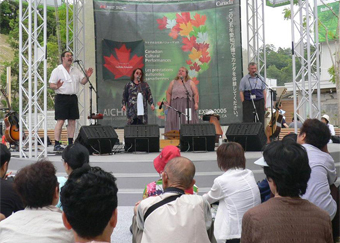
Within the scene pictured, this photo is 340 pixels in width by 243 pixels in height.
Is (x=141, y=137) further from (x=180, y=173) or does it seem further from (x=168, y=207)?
(x=168, y=207)

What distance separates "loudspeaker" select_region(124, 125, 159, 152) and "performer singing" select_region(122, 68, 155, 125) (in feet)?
2.06

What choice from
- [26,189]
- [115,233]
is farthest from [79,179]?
[115,233]

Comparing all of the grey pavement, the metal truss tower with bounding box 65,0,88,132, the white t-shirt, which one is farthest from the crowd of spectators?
the metal truss tower with bounding box 65,0,88,132

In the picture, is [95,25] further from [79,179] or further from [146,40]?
[79,179]

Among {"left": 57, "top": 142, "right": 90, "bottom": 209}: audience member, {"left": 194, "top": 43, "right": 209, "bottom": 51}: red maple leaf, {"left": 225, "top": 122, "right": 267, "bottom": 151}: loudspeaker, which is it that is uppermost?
{"left": 194, "top": 43, "right": 209, "bottom": 51}: red maple leaf

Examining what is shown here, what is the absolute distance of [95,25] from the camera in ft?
35.6

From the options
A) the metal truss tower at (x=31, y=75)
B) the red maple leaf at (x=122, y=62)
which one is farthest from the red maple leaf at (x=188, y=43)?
the metal truss tower at (x=31, y=75)

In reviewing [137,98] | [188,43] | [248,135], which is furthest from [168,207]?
[188,43]

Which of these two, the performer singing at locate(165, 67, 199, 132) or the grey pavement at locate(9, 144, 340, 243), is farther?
the performer singing at locate(165, 67, 199, 132)

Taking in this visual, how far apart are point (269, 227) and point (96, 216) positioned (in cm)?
66

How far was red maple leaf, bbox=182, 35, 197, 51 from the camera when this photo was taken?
1117cm

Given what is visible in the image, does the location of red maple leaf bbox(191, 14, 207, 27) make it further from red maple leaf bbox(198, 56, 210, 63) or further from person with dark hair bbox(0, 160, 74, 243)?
person with dark hair bbox(0, 160, 74, 243)

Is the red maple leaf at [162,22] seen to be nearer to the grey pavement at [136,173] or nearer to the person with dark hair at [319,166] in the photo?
the grey pavement at [136,173]

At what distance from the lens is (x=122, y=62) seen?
11.0m
